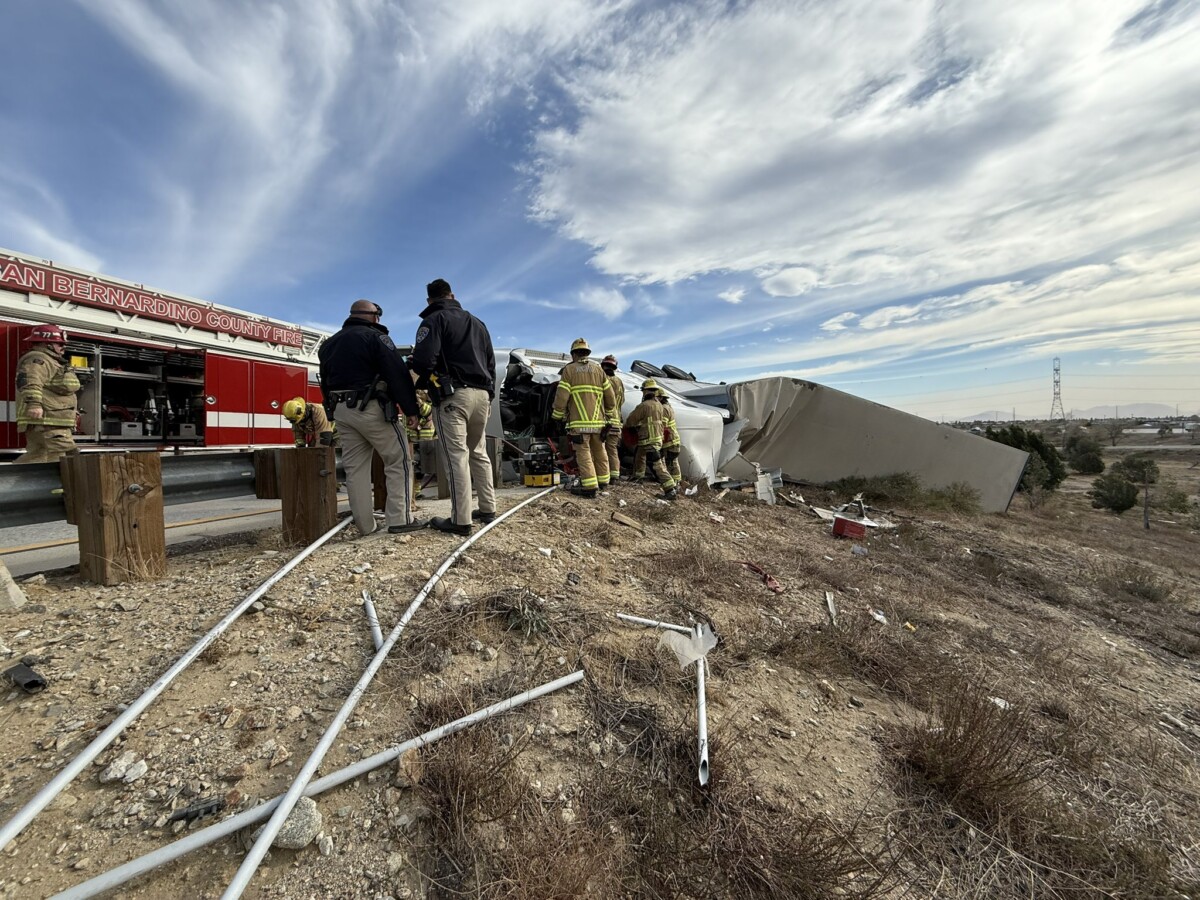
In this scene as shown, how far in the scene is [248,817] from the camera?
4.57 feet

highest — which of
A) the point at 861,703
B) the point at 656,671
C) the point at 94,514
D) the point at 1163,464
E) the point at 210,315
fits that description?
the point at 210,315

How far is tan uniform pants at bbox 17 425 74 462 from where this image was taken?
21.2ft

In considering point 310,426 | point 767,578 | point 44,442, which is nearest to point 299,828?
point 767,578

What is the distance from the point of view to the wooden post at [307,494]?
3.49 m

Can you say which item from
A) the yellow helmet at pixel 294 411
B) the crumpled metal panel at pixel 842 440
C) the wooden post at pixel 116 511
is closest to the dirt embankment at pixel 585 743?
the wooden post at pixel 116 511

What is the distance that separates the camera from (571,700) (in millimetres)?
2119

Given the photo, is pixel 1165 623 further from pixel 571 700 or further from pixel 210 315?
pixel 210 315

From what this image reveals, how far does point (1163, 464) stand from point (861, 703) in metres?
52.6

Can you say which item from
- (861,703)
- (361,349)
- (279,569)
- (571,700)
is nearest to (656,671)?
(571,700)

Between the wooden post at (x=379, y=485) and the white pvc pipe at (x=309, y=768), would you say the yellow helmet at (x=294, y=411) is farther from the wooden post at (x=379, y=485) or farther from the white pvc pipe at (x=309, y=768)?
the white pvc pipe at (x=309, y=768)

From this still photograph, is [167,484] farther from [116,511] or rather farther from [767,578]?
[767,578]

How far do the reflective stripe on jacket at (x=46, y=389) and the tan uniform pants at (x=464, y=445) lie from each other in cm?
598

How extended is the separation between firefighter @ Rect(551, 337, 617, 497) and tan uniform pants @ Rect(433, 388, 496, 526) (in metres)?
1.89

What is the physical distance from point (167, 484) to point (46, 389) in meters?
5.44
